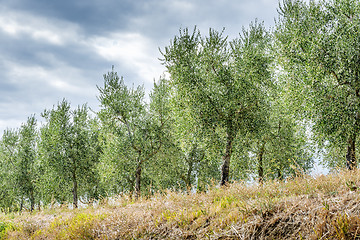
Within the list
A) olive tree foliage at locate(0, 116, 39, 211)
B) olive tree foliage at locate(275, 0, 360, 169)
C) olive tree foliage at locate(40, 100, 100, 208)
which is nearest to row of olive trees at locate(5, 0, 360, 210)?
olive tree foliage at locate(275, 0, 360, 169)

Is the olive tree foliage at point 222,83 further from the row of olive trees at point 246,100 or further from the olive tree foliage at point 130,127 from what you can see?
→ the olive tree foliage at point 130,127

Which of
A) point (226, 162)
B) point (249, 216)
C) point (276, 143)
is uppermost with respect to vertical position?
point (276, 143)

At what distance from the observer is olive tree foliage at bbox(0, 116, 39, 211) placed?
3709 cm

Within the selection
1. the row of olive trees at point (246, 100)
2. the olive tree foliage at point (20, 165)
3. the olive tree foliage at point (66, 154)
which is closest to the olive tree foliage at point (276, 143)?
the row of olive trees at point (246, 100)

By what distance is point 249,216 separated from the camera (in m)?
5.75

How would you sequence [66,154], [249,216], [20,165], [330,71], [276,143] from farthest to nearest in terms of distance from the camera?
[20,165] → [66,154] → [276,143] → [330,71] → [249,216]

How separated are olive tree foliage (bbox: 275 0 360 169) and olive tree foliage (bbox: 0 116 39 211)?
113 ft

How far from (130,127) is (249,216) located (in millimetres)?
20191

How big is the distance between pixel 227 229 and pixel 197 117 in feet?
37.9

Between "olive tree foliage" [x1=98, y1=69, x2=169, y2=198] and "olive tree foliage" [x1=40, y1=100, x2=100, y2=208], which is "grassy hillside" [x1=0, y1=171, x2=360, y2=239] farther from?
"olive tree foliage" [x1=40, y1=100, x2=100, y2=208]

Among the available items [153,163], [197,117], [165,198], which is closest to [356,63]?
[197,117]

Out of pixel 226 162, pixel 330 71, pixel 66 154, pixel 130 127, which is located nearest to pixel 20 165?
pixel 66 154

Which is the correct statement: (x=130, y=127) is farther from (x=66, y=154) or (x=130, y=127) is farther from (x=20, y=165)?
(x=20, y=165)

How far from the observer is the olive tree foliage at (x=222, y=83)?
1694 cm
